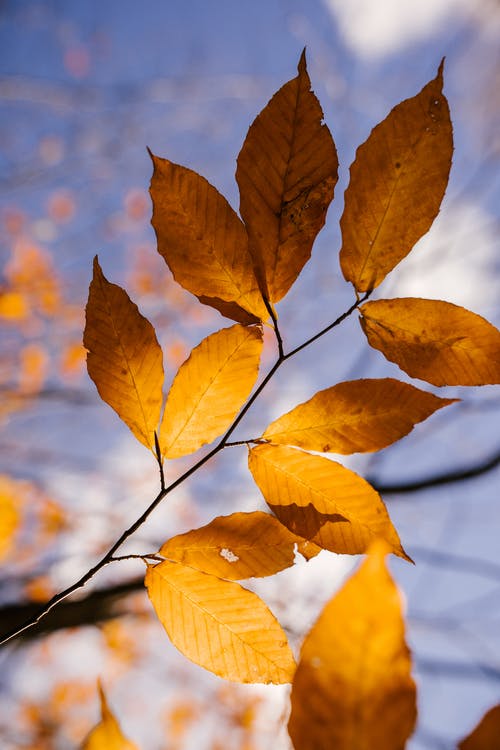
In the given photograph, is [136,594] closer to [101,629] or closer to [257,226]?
[101,629]

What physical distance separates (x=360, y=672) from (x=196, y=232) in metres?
0.44

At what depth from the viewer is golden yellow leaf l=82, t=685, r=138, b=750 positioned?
0.47 meters

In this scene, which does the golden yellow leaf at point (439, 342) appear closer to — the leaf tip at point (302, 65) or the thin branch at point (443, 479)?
the leaf tip at point (302, 65)

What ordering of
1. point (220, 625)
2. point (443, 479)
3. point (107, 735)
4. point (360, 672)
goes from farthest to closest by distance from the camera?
point (443, 479), point (220, 625), point (107, 735), point (360, 672)

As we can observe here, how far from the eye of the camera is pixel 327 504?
566 mm

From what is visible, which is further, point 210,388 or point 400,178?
point 210,388

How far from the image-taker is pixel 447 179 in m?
0.50

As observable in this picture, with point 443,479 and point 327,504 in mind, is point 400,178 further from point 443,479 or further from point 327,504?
point 443,479

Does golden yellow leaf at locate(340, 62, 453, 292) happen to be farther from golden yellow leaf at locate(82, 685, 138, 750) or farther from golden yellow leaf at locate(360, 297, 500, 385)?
golden yellow leaf at locate(82, 685, 138, 750)

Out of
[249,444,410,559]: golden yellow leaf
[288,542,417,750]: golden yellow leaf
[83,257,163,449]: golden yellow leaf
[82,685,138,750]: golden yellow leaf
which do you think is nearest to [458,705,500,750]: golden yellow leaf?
[288,542,417,750]: golden yellow leaf

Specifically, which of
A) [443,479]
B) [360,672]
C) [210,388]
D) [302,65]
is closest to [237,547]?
[210,388]

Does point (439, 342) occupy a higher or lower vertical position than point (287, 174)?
lower

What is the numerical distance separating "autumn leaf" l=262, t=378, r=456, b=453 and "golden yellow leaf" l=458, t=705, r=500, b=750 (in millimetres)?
307

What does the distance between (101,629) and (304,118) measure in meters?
2.75
